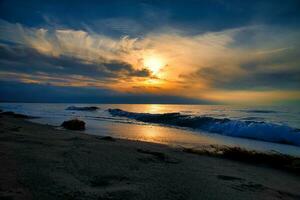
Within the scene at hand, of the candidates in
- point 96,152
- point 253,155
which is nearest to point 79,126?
point 96,152

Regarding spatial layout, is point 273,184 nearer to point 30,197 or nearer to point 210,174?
point 210,174

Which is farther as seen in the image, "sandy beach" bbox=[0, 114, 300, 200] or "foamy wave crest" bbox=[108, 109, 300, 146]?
"foamy wave crest" bbox=[108, 109, 300, 146]

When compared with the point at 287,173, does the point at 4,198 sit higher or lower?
higher

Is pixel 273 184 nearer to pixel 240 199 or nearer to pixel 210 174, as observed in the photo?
pixel 210 174

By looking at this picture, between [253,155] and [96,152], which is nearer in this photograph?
[96,152]

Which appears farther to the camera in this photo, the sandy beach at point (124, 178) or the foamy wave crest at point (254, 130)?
the foamy wave crest at point (254, 130)

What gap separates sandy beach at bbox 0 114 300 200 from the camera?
3479 millimetres

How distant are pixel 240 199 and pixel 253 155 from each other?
4.30 meters

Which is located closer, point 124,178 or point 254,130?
point 124,178

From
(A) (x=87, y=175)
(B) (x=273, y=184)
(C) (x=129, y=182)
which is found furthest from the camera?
(B) (x=273, y=184)

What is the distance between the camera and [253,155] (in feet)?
24.8

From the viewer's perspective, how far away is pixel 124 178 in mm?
4285

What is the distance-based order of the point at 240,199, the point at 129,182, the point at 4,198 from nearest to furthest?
the point at 4,198 < the point at 240,199 < the point at 129,182

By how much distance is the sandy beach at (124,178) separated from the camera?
3.48 m
